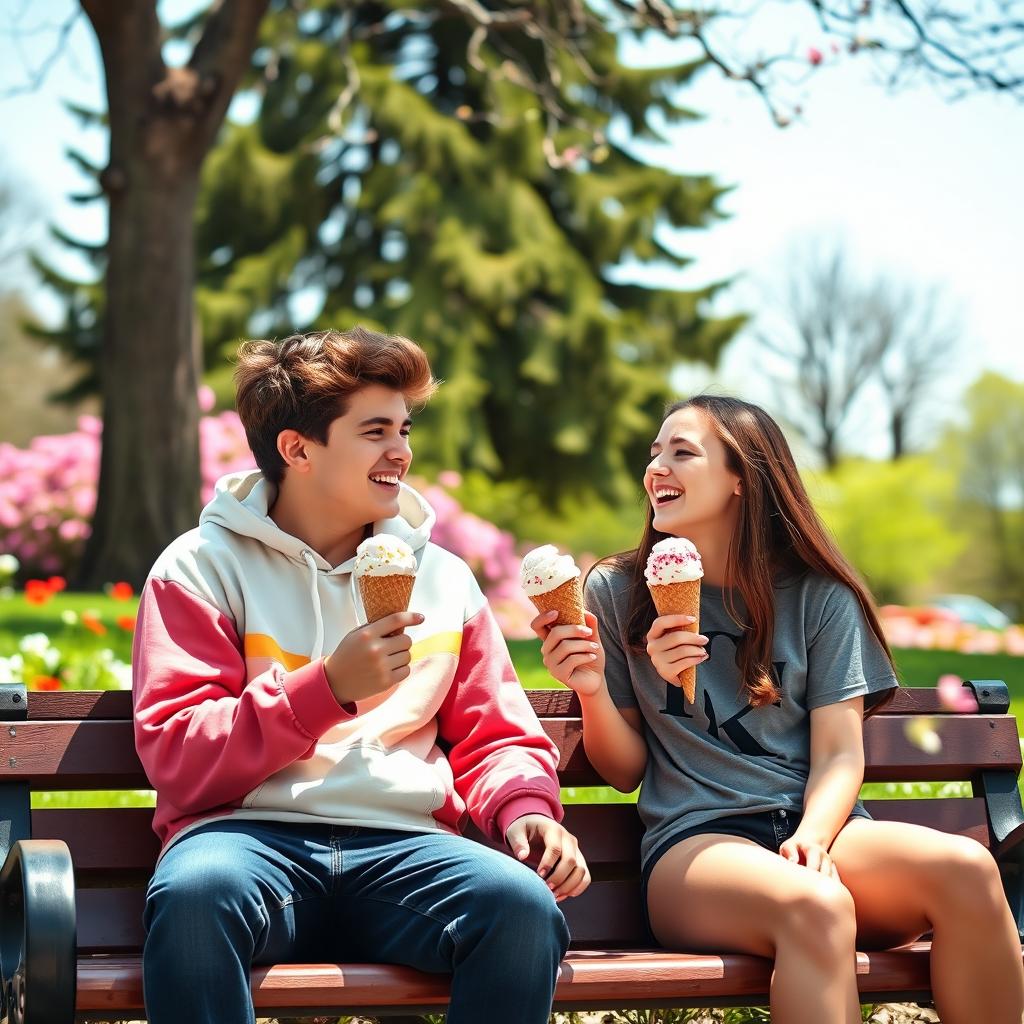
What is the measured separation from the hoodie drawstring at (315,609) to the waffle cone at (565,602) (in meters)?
0.44

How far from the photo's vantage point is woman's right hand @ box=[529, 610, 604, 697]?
3068 mm

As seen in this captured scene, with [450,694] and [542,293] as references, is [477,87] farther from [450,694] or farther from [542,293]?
[450,694]

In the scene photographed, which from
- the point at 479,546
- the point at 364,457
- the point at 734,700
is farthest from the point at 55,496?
the point at 734,700

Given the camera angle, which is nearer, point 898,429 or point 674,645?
point 674,645

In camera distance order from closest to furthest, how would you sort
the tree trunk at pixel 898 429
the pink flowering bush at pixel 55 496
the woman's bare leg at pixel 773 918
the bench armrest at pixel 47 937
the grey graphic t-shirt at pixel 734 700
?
the bench armrest at pixel 47 937 → the woman's bare leg at pixel 773 918 → the grey graphic t-shirt at pixel 734 700 → the pink flowering bush at pixel 55 496 → the tree trunk at pixel 898 429

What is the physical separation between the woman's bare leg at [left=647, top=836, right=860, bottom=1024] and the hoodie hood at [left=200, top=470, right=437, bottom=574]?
900mm

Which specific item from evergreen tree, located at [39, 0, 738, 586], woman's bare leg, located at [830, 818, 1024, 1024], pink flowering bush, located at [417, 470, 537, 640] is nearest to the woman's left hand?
woman's bare leg, located at [830, 818, 1024, 1024]

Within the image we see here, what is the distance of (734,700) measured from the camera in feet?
10.9

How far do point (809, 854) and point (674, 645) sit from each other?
0.50 m

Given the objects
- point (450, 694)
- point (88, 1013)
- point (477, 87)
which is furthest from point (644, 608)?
point (477, 87)

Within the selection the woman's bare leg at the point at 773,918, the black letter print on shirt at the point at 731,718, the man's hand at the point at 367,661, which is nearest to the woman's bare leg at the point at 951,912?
the woman's bare leg at the point at 773,918

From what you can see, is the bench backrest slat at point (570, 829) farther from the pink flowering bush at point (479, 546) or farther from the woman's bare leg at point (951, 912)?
the pink flowering bush at point (479, 546)

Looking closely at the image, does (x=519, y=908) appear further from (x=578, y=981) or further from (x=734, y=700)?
(x=734, y=700)

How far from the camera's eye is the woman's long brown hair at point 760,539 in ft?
11.0
